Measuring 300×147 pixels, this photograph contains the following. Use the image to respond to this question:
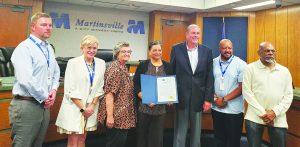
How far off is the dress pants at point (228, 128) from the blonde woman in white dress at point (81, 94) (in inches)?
56.7

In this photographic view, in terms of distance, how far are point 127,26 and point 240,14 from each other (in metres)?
2.81

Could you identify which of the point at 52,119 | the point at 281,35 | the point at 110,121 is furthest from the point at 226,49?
the point at 281,35

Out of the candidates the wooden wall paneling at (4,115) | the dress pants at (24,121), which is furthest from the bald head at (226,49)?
the wooden wall paneling at (4,115)

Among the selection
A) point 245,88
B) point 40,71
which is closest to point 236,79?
point 245,88

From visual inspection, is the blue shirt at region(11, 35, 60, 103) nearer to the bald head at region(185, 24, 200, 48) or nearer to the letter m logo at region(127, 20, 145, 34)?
the bald head at region(185, 24, 200, 48)

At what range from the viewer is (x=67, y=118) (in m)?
2.22

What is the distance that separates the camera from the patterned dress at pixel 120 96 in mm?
2207

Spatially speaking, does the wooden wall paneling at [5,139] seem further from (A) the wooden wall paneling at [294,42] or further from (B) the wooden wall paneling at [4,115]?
(A) the wooden wall paneling at [294,42]

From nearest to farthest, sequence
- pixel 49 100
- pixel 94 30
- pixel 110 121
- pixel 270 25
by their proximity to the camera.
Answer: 1. pixel 49 100
2. pixel 110 121
3. pixel 270 25
4. pixel 94 30

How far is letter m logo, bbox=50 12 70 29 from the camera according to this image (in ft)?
17.4

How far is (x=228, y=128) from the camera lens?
106 inches

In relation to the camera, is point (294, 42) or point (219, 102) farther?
point (294, 42)

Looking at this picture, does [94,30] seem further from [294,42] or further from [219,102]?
[294,42]

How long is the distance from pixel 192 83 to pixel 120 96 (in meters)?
0.77
